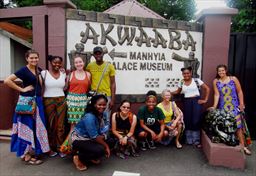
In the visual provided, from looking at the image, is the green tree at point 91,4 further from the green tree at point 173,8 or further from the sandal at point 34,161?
the sandal at point 34,161

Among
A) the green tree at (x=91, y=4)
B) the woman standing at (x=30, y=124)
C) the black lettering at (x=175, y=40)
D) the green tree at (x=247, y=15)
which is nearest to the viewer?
the woman standing at (x=30, y=124)

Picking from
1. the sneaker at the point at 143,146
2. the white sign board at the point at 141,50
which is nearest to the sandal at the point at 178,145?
the sneaker at the point at 143,146

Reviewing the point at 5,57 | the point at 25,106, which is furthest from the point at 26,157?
the point at 5,57

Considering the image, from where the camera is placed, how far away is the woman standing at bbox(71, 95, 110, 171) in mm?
3307

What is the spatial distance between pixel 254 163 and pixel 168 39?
8.71ft

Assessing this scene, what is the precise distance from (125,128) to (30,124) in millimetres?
1468

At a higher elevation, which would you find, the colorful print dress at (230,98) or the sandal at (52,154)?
the colorful print dress at (230,98)

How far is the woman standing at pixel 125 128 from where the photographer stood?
12.8 feet

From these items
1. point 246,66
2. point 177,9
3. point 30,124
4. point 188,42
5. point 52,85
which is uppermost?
point 177,9

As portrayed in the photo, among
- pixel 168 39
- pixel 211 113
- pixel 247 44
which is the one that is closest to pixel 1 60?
pixel 168 39

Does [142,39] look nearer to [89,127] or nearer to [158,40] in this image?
[158,40]

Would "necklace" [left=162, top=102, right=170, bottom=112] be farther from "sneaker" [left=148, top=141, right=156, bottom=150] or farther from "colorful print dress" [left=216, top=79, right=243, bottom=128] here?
"colorful print dress" [left=216, top=79, right=243, bottom=128]

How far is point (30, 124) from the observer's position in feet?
11.9

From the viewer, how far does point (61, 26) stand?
4258 millimetres
